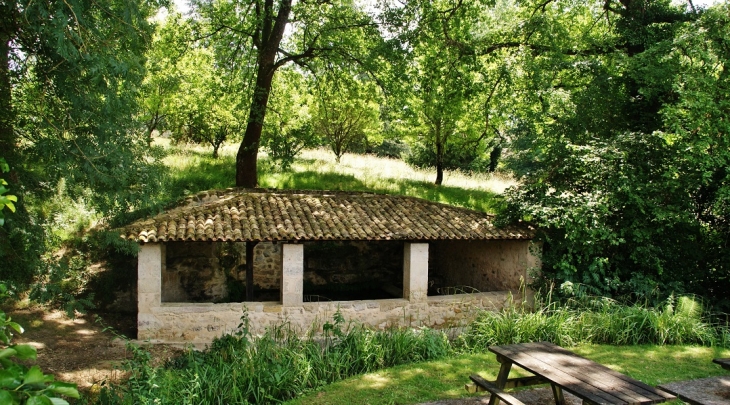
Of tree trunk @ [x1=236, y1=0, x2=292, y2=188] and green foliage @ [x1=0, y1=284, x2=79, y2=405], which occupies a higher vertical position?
tree trunk @ [x1=236, y1=0, x2=292, y2=188]

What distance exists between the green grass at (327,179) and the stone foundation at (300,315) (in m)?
3.72

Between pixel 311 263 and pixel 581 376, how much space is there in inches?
377

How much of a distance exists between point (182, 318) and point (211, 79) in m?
7.59

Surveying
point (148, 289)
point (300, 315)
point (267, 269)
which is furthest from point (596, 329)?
point (267, 269)

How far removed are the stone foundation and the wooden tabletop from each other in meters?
4.01

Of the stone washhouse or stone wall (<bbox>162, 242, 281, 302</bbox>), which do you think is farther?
stone wall (<bbox>162, 242, 281, 302</bbox>)

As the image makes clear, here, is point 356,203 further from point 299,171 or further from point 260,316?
point 299,171

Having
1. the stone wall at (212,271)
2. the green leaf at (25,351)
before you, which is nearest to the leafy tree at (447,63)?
the stone wall at (212,271)

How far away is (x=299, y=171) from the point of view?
54.9ft

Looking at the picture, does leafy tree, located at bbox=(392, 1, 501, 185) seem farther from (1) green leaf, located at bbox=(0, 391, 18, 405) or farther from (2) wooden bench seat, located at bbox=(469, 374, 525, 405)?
(1) green leaf, located at bbox=(0, 391, 18, 405)

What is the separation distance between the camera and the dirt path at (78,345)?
800cm

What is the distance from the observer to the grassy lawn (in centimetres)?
610

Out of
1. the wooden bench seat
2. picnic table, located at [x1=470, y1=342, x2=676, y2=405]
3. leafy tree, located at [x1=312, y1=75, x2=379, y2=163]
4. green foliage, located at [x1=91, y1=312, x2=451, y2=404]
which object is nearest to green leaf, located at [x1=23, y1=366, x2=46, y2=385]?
picnic table, located at [x1=470, y1=342, x2=676, y2=405]

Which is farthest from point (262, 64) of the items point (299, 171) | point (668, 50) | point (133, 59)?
point (668, 50)
